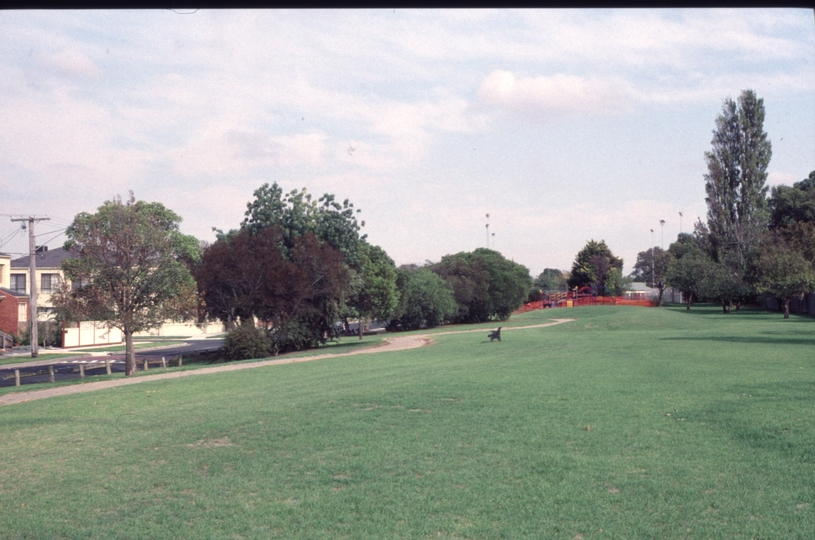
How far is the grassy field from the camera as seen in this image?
21.3 ft

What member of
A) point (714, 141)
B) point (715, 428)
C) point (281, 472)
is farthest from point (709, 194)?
point (281, 472)

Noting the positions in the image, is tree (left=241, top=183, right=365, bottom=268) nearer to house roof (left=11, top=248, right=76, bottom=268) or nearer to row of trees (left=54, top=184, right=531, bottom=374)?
row of trees (left=54, top=184, right=531, bottom=374)

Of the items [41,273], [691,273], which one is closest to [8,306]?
[41,273]

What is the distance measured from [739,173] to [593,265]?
41.6 m

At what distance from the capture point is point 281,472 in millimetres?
8242

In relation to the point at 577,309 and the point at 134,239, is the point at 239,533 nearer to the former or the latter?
the point at 134,239

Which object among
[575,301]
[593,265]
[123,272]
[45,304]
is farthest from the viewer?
[593,265]

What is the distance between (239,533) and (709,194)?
69960 millimetres

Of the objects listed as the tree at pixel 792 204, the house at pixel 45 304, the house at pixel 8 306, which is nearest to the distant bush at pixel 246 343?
the house at pixel 45 304

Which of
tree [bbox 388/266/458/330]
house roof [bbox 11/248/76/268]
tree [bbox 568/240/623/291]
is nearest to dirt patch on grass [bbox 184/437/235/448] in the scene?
tree [bbox 388/266/458/330]

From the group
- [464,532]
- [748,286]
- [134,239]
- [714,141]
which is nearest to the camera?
[464,532]

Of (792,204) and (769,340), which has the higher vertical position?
(792,204)

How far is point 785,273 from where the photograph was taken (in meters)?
52.1

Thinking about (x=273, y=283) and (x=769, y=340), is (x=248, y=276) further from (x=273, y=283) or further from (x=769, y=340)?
(x=769, y=340)
